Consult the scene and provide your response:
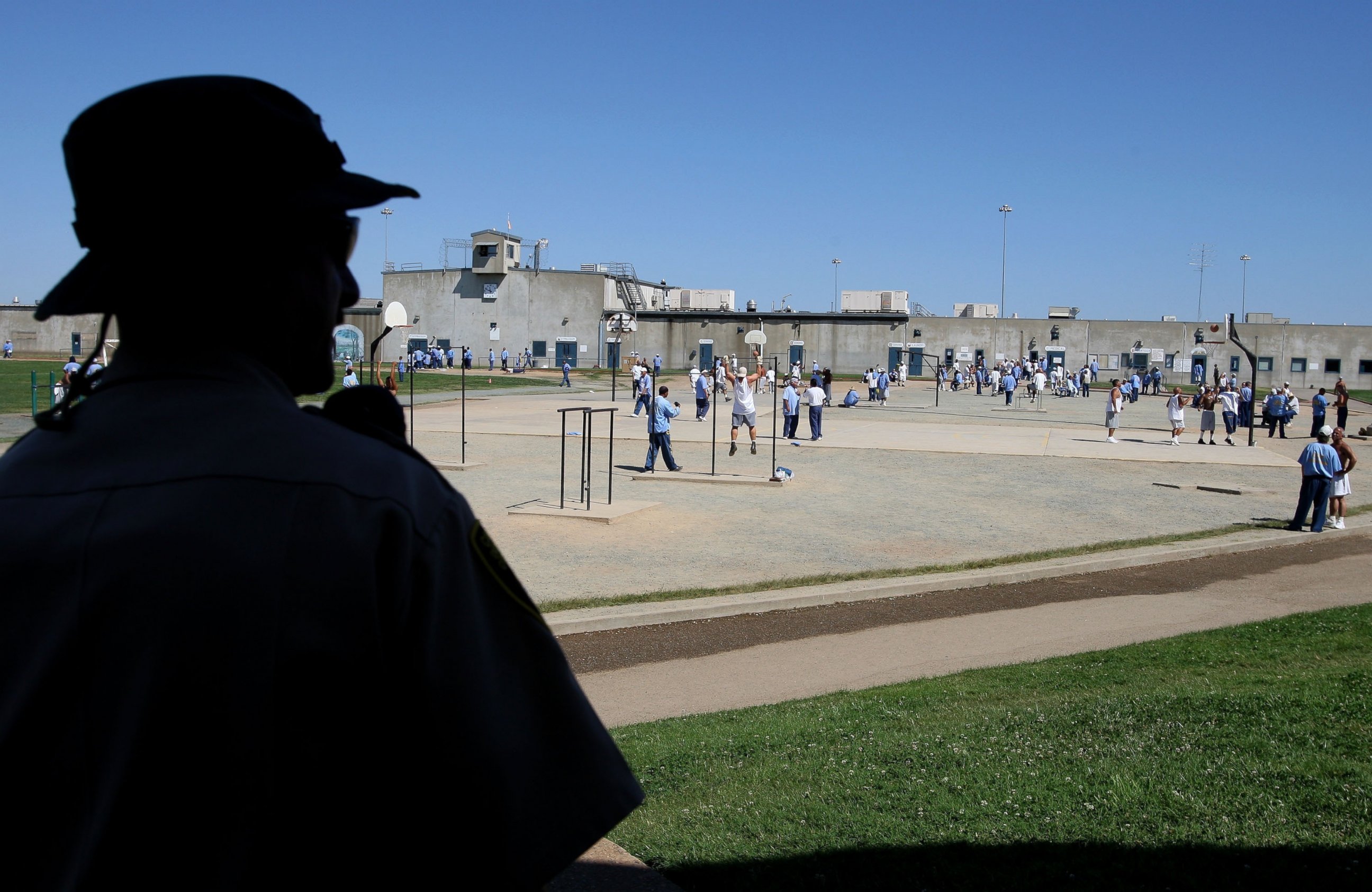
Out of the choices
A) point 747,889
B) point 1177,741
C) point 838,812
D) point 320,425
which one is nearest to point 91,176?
point 320,425

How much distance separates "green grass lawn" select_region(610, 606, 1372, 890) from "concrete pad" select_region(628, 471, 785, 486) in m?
12.7

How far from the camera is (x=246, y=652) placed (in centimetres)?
136

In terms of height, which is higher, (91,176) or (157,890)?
(91,176)

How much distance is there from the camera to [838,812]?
520 centimetres

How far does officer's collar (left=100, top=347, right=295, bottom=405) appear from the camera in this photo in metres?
1.51

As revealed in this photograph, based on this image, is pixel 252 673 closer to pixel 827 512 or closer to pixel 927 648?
pixel 927 648

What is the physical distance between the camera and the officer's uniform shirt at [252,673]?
1.36 metres

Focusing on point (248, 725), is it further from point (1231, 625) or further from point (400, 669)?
point (1231, 625)

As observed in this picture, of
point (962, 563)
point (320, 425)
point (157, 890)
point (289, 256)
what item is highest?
point (289, 256)

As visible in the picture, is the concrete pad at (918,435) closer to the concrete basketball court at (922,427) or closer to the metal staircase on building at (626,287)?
the concrete basketball court at (922,427)

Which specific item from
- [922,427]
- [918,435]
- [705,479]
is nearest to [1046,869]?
[705,479]

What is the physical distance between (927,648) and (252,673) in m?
9.31

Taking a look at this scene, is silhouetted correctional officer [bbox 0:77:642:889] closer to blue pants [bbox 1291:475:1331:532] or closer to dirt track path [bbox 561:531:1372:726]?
dirt track path [bbox 561:531:1372:726]

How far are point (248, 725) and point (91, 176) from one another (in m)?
0.77
